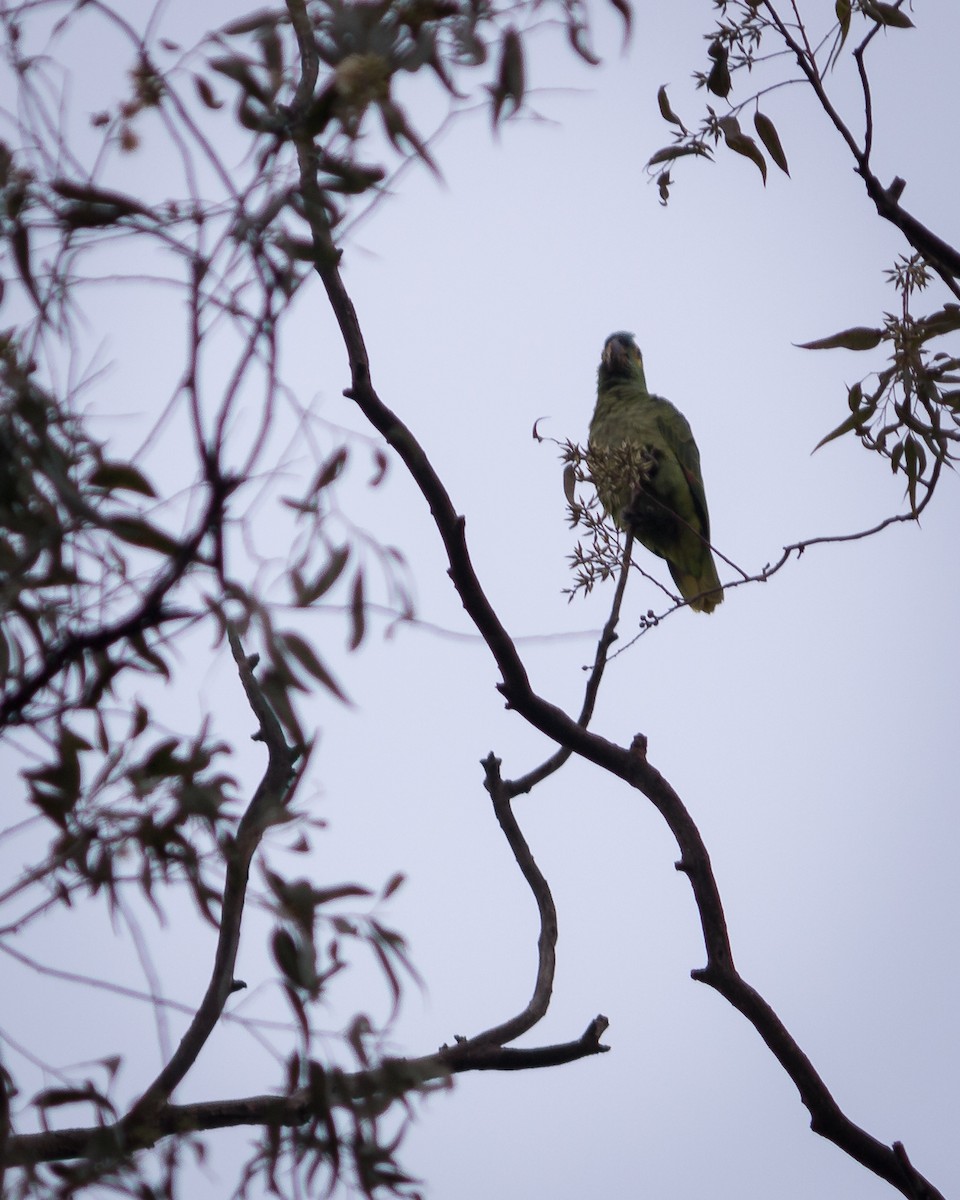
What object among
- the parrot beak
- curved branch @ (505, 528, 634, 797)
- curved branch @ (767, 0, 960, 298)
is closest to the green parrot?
the parrot beak

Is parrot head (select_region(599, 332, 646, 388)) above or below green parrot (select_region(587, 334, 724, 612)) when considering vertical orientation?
above

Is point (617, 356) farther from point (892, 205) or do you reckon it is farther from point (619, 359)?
point (892, 205)

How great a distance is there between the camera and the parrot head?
201 inches

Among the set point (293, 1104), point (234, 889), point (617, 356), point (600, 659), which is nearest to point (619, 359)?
point (617, 356)

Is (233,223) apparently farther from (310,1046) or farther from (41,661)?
(310,1046)

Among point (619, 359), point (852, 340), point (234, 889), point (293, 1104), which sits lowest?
Answer: point (293, 1104)

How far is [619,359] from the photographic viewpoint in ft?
16.7

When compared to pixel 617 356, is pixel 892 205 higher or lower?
lower

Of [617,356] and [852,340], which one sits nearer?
[852,340]

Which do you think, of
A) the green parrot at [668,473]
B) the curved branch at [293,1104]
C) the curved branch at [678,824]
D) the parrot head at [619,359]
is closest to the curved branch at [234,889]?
the curved branch at [293,1104]

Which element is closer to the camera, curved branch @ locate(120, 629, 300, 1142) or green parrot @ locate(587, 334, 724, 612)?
curved branch @ locate(120, 629, 300, 1142)

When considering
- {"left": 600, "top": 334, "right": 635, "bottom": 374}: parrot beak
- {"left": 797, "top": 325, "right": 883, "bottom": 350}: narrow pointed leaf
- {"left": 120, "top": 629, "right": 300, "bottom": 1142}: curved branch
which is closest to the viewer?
{"left": 120, "top": 629, "right": 300, "bottom": 1142}: curved branch

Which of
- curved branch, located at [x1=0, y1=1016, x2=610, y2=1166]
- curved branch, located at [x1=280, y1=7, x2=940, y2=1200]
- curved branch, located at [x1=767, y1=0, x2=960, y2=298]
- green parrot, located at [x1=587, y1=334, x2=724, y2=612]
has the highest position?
green parrot, located at [x1=587, y1=334, x2=724, y2=612]

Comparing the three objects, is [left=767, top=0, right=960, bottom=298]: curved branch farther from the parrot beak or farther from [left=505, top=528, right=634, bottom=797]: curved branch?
the parrot beak
